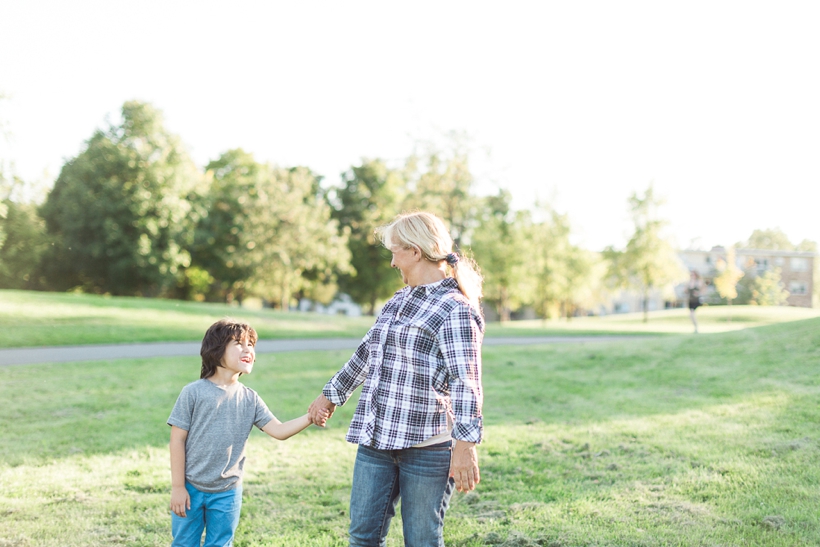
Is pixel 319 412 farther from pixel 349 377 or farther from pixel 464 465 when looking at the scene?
pixel 464 465

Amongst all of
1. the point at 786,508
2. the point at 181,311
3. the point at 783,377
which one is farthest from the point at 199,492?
the point at 181,311

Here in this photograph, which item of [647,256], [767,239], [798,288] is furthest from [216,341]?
[767,239]

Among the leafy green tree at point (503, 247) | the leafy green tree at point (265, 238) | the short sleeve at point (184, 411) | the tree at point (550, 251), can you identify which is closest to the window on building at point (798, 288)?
the tree at point (550, 251)

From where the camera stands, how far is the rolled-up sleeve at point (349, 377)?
3.44 metres

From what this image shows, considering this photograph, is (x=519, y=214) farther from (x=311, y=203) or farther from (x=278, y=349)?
(x=278, y=349)

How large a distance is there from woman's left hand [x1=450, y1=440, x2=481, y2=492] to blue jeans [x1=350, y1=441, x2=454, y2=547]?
8.3 inches

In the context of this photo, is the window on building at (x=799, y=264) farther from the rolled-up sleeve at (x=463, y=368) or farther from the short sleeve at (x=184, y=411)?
the short sleeve at (x=184, y=411)

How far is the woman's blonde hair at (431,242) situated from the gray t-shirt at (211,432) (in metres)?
1.18

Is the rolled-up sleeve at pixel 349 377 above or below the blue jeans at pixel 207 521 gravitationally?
above

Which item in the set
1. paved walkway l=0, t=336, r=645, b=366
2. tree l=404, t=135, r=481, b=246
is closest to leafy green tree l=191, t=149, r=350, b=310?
tree l=404, t=135, r=481, b=246

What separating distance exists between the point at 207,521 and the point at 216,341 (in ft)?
3.05

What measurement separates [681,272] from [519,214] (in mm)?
10745

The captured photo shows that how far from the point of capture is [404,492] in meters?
3.00

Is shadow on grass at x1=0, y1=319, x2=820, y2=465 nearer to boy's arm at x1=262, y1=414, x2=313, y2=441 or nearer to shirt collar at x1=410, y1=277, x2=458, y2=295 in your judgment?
boy's arm at x1=262, y1=414, x2=313, y2=441
